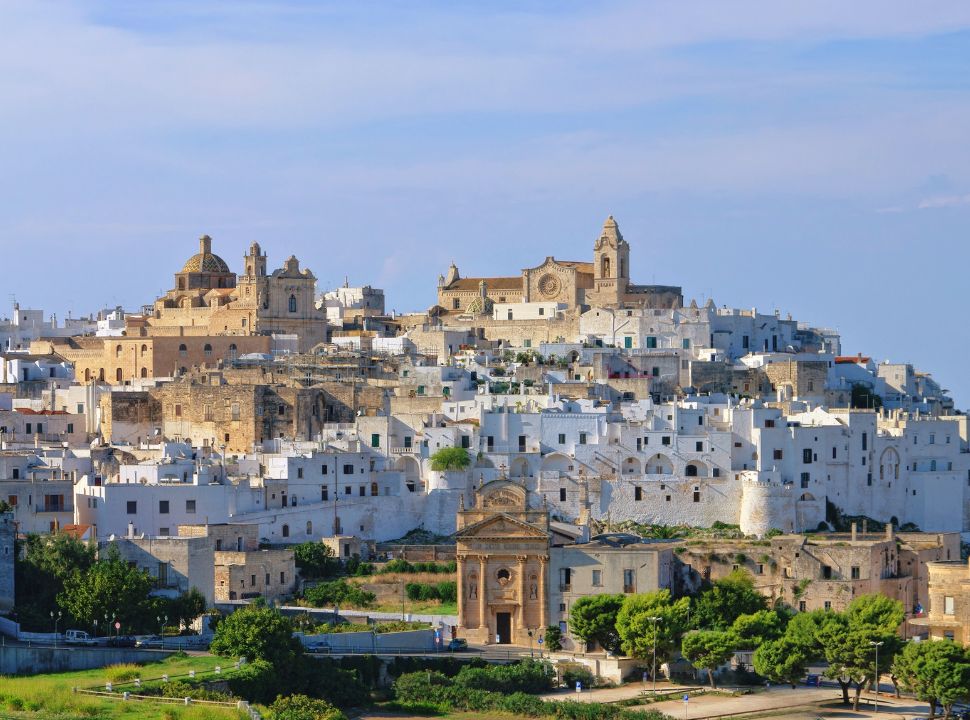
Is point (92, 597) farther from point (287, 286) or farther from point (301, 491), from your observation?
point (287, 286)

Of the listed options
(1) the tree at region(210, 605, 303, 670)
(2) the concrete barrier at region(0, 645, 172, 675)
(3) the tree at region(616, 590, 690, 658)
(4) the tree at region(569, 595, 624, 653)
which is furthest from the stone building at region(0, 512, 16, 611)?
(3) the tree at region(616, 590, 690, 658)

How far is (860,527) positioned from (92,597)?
2583 cm

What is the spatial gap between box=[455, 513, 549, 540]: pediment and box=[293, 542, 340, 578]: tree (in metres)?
4.03

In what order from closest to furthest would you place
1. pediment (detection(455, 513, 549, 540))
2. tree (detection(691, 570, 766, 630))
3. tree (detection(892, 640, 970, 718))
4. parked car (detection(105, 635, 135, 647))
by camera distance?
parked car (detection(105, 635, 135, 647)), tree (detection(892, 640, 970, 718)), tree (detection(691, 570, 766, 630)), pediment (detection(455, 513, 549, 540))

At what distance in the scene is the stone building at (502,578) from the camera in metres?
72.6

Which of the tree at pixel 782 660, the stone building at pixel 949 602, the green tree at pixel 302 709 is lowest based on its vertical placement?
the green tree at pixel 302 709

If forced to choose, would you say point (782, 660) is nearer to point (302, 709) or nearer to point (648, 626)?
point (648, 626)

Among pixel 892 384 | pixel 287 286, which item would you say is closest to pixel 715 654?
pixel 892 384

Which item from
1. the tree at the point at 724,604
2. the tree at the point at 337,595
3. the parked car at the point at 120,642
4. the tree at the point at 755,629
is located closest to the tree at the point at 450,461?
the tree at the point at 337,595

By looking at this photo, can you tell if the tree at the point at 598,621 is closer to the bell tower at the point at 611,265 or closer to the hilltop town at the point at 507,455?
the hilltop town at the point at 507,455

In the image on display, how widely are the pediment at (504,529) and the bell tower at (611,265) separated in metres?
26.9

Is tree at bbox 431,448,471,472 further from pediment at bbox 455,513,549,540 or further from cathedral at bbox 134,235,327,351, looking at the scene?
cathedral at bbox 134,235,327,351

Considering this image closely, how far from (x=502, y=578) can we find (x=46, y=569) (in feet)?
42.1

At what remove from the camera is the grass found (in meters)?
58.2
